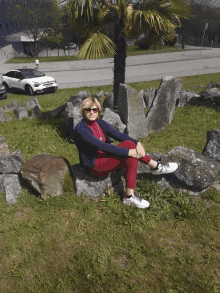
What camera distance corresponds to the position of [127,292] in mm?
2725

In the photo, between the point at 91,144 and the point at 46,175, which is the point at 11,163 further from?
the point at 91,144

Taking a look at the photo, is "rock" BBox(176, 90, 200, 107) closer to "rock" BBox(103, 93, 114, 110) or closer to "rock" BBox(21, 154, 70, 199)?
"rock" BBox(103, 93, 114, 110)

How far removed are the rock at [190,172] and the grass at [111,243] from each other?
19 cm

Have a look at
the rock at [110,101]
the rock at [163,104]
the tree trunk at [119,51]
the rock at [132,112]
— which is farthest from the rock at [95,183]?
the rock at [110,101]

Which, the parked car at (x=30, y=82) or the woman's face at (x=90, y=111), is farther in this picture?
the parked car at (x=30, y=82)

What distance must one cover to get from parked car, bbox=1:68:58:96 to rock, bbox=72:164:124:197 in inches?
412

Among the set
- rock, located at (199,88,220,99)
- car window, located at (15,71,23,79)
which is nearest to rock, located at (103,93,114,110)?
rock, located at (199,88,220,99)

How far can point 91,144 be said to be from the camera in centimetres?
346

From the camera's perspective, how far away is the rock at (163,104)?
22.7ft

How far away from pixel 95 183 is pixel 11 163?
169cm

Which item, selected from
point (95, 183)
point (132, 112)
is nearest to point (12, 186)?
point (95, 183)

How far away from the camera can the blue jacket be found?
3.41m

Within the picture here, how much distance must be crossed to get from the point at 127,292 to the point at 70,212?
5.17 feet

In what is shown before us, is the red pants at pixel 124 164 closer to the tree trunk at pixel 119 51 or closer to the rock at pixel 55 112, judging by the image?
the tree trunk at pixel 119 51
